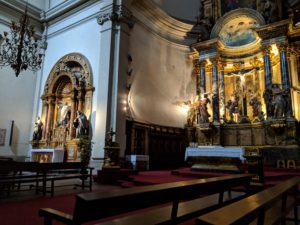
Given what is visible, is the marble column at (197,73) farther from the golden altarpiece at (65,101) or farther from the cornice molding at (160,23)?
the golden altarpiece at (65,101)

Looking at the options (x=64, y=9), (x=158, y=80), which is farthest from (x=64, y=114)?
(x=64, y=9)

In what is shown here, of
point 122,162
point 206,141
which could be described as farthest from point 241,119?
point 122,162

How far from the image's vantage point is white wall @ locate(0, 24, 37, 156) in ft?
35.1

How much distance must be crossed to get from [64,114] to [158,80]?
14.1 feet

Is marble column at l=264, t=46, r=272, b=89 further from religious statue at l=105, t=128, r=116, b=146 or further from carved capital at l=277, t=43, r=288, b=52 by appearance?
religious statue at l=105, t=128, r=116, b=146

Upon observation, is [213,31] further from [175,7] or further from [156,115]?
[156,115]

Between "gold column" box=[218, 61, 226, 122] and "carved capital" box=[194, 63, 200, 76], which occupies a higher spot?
"carved capital" box=[194, 63, 200, 76]

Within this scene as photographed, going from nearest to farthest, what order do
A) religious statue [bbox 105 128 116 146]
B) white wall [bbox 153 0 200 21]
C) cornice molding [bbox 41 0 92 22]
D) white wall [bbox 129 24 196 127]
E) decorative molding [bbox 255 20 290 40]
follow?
religious statue [bbox 105 128 116 146] → decorative molding [bbox 255 20 290 40] → white wall [bbox 129 24 196 127] → cornice molding [bbox 41 0 92 22] → white wall [bbox 153 0 200 21]

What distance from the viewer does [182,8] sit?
13516mm

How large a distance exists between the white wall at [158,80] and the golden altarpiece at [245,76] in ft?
1.98

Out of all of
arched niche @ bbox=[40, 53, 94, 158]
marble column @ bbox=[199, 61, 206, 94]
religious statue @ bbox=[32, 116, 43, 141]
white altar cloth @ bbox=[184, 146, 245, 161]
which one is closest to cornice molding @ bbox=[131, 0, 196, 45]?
marble column @ bbox=[199, 61, 206, 94]

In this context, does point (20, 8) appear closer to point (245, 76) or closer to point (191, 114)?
point (191, 114)

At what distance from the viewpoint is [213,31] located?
11.9m

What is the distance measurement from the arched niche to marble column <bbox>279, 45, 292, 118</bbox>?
23.9 ft
